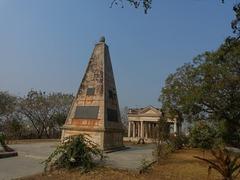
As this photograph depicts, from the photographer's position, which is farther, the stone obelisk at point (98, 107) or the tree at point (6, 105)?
the tree at point (6, 105)

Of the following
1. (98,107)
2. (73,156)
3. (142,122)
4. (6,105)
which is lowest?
(73,156)

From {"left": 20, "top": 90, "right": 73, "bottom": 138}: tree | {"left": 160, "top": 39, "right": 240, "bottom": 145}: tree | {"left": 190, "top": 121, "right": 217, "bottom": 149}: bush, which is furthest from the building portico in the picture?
{"left": 160, "top": 39, "right": 240, "bottom": 145}: tree

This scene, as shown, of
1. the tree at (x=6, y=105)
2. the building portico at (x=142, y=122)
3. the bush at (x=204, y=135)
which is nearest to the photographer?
the bush at (x=204, y=135)

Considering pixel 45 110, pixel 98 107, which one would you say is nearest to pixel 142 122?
pixel 45 110

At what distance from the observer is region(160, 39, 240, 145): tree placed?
53.9 feet

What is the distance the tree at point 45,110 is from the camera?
34906 mm

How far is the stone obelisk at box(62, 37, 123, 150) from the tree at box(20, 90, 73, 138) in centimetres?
1770

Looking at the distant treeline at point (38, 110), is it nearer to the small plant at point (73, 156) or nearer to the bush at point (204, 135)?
the bush at point (204, 135)

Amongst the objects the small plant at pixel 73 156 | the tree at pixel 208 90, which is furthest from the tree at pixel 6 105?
the small plant at pixel 73 156

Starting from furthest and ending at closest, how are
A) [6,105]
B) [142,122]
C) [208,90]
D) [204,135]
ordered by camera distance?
[142,122] → [6,105] → [204,135] → [208,90]

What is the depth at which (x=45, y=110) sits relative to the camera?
35500mm

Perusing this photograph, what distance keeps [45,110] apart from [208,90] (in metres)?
23.9

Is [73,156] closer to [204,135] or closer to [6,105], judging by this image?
[204,135]

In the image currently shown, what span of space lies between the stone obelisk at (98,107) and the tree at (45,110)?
17.7m
